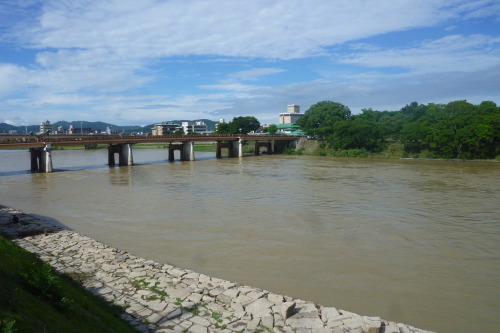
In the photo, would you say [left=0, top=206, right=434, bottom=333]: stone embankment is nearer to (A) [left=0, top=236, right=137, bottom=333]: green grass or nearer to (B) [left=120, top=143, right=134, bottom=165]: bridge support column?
(A) [left=0, top=236, right=137, bottom=333]: green grass

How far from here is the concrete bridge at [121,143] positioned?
45000 millimetres

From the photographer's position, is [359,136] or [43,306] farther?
[359,136]

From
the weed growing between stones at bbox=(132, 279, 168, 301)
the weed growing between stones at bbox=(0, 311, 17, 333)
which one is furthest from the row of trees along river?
the weed growing between stones at bbox=(0, 311, 17, 333)

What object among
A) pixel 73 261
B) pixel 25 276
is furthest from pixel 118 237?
pixel 25 276

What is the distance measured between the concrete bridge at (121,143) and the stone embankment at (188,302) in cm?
3613

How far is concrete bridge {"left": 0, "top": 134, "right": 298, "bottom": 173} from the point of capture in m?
45.0

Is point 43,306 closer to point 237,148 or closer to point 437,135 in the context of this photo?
point 437,135

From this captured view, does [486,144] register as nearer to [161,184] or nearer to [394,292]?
[161,184]

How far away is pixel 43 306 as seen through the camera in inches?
266

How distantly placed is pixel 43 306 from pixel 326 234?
42.9ft

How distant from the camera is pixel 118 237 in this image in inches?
666

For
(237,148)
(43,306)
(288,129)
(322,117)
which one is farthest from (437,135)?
(288,129)

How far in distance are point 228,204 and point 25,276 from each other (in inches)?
688

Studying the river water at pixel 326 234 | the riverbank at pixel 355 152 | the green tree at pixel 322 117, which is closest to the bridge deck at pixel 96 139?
the riverbank at pixel 355 152
